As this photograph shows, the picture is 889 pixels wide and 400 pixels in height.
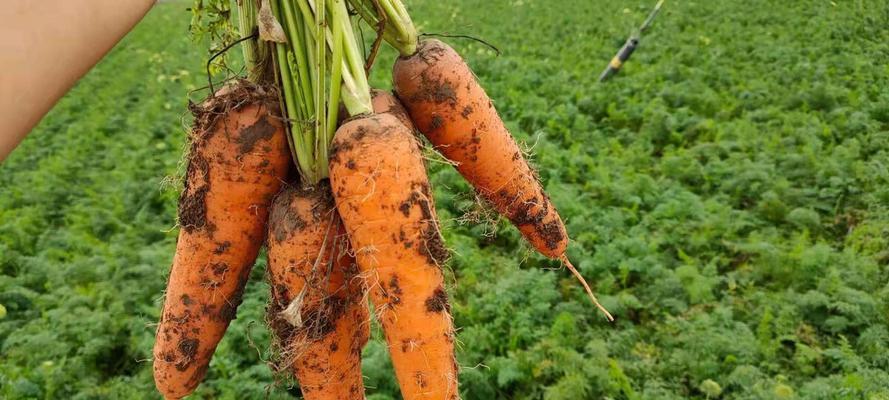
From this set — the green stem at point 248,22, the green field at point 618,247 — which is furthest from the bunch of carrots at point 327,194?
the green field at point 618,247

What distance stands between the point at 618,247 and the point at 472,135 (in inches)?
141

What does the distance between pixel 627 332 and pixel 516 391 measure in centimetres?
94

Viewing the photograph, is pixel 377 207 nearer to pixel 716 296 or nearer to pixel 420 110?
pixel 420 110

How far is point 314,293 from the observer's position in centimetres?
183

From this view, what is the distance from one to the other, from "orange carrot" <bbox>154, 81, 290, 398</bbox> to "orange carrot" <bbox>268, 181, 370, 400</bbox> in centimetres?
12

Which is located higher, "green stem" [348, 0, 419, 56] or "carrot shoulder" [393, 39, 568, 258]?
"green stem" [348, 0, 419, 56]

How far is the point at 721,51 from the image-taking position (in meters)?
11.3

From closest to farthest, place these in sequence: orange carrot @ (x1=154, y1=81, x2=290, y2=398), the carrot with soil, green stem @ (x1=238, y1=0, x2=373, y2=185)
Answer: green stem @ (x1=238, y1=0, x2=373, y2=185) < orange carrot @ (x1=154, y1=81, x2=290, y2=398) < the carrot with soil

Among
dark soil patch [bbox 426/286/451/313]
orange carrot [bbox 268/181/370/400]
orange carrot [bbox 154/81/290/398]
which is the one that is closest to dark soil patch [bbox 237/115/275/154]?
orange carrot [bbox 154/81/290/398]

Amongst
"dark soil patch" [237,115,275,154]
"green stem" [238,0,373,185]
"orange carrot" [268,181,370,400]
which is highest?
"green stem" [238,0,373,185]

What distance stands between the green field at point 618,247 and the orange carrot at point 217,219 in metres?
0.30

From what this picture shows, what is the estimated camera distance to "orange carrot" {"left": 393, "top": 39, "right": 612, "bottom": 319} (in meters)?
1.89

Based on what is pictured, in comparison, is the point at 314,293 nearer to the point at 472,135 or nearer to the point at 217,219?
the point at 217,219

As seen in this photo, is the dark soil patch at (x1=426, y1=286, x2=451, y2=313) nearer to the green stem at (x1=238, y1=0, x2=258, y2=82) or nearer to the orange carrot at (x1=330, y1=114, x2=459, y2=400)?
the orange carrot at (x1=330, y1=114, x2=459, y2=400)
